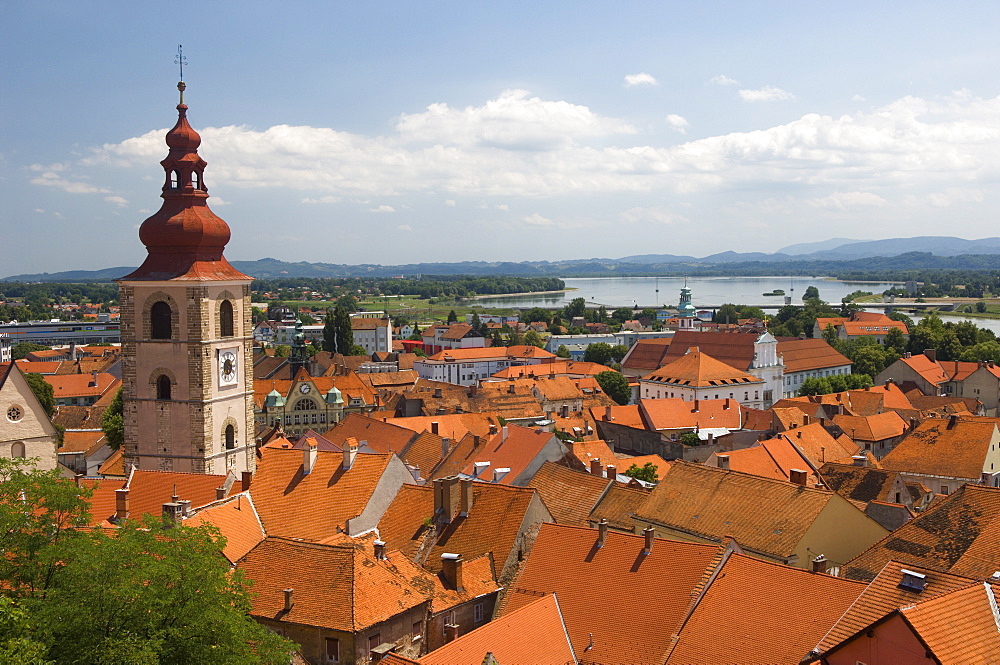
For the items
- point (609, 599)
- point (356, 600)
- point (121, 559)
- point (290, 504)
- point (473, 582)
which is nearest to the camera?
point (121, 559)

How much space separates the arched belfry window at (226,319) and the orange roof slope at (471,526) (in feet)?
35.0

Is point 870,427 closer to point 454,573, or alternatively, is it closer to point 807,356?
point 454,573

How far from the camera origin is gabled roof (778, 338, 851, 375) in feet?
399

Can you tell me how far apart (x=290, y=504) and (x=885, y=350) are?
113751mm

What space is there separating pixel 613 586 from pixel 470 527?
18.6 ft

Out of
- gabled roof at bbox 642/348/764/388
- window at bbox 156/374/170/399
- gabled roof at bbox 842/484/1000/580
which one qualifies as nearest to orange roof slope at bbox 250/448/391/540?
window at bbox 156/374/170/399

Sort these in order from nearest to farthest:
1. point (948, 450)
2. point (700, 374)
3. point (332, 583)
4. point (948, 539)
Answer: point (332, 583) → point (948, 539) → point (948, 450) → point (700, 374)

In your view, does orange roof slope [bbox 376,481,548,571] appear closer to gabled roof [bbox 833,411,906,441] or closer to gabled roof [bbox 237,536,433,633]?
gabled roof [bbox 237,536,433,633]

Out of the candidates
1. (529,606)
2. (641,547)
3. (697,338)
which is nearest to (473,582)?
(529,606)

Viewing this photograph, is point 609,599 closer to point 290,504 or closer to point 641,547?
point 641,547

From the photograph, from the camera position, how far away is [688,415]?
72.4 m

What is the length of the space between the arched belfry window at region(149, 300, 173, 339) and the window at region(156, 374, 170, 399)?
5.10 ft

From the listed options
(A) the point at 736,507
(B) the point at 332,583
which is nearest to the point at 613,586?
(B) the point at 332,583

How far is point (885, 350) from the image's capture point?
129 m
